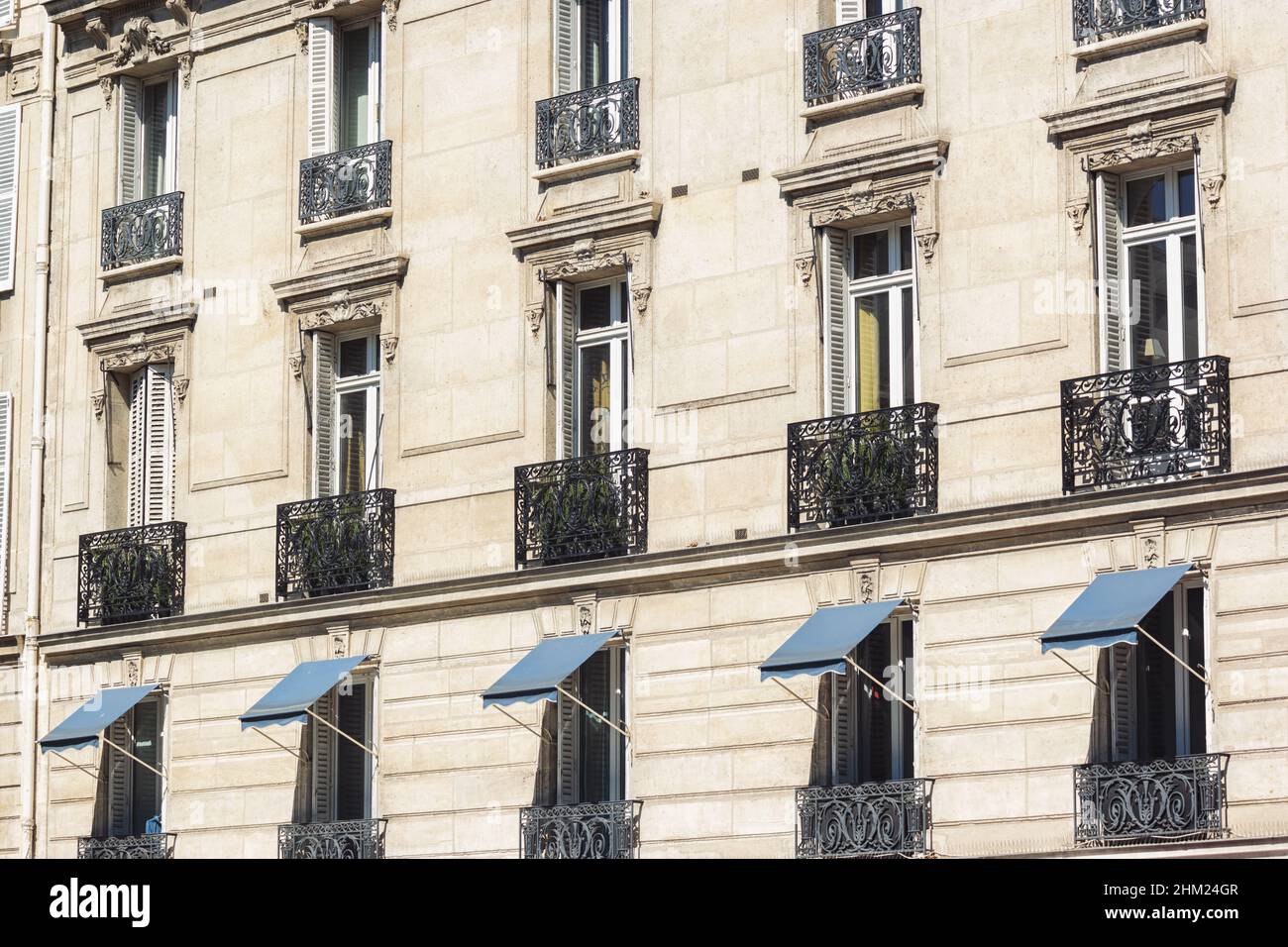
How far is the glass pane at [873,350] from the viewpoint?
59.7 feet

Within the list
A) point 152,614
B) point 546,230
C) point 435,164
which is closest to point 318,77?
point 435,164

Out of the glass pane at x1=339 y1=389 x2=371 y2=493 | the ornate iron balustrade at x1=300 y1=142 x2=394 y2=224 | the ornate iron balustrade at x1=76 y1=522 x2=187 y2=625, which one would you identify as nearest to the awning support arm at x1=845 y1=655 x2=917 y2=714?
the glass pane at x1=339 y1=389 x2=371 y2=493

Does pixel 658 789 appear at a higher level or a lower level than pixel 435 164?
lower

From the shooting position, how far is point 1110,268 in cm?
1672

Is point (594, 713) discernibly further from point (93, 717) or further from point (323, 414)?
point (93, 717)

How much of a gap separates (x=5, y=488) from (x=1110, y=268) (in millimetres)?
13095

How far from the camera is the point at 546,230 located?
2016 centimetres

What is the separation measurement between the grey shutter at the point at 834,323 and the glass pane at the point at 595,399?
8.17 feet

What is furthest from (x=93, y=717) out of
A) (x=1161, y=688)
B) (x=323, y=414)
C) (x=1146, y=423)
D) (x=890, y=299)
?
(x=1146, y=423)

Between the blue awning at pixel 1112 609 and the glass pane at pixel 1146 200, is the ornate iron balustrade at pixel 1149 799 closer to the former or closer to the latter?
the blue awning at pixel 1112 609

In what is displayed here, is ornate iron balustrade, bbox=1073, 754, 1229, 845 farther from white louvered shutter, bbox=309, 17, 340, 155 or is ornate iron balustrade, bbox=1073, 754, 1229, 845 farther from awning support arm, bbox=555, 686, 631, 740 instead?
white louvered shutter, bbox=309, 17, 340, 155
